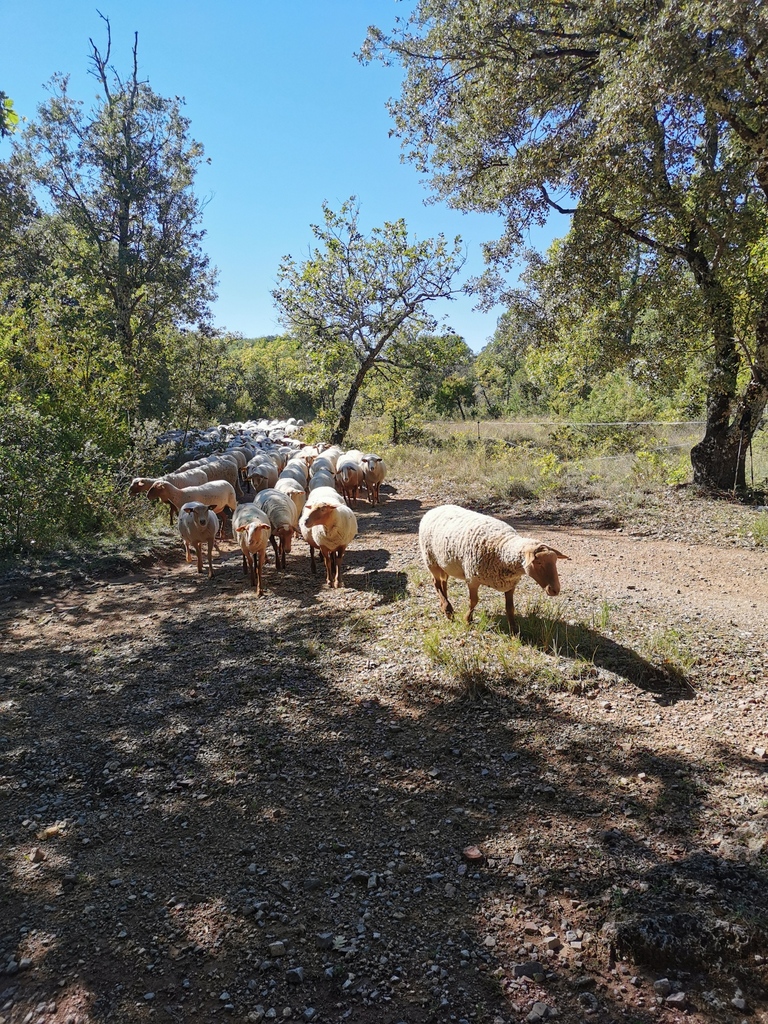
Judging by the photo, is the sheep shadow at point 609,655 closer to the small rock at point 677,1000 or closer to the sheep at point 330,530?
the small rock at point 677,1000

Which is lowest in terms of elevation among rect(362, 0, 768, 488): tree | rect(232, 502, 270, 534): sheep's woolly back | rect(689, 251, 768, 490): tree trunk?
rect(232, 502, 270, 534): sheep's woolly back

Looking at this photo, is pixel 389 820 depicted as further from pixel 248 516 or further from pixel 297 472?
pixel 297 472

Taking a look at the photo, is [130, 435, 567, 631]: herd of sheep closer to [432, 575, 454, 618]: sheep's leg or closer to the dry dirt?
[432, 575, 454, 618]: sheep's leg

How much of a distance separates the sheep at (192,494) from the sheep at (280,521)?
2.68m

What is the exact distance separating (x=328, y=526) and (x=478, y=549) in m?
2.94

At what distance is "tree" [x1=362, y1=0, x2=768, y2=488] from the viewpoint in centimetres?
632

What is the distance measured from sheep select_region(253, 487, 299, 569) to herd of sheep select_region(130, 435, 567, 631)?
2cm

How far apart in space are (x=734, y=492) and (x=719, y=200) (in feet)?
18.7

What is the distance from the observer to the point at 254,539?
7730 mm

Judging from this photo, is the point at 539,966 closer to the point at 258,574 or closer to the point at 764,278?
the point at 258,574

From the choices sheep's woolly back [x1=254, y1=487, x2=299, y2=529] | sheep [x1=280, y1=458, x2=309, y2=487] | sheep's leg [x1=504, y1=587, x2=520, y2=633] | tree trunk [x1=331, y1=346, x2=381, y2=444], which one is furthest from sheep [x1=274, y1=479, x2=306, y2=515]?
tree trunk [x1=331, y1=346, x2=381, y2=444]

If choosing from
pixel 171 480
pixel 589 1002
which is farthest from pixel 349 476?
pixel 589 1002

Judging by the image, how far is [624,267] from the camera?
1076 centimetres

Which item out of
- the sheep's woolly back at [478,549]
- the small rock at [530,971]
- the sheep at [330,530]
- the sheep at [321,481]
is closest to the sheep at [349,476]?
the sheep at [321,481]
